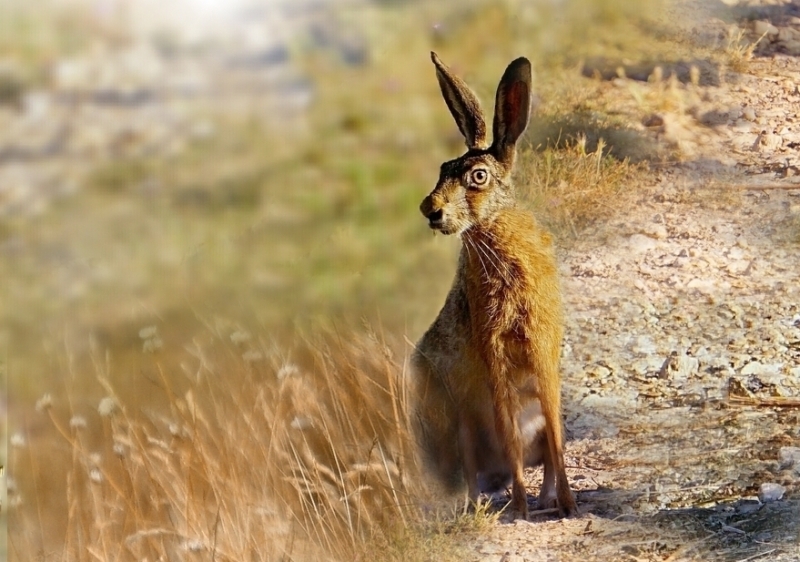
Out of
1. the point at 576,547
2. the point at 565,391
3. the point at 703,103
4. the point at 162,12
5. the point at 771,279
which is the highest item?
the point at 162,12

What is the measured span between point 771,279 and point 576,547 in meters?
1.24

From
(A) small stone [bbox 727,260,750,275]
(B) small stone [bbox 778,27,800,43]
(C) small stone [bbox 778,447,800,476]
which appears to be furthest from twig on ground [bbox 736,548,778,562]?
(B) small stone [bbox 778,27,800,43]

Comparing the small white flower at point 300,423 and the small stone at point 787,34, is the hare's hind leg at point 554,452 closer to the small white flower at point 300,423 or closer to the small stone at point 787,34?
the small white flower at point 300,423

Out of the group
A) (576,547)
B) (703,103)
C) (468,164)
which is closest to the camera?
(468,164)

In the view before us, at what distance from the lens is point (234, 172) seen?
408 cm

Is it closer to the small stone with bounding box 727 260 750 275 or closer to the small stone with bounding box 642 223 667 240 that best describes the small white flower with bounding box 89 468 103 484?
the small stone with bounding box 642 223 667 240

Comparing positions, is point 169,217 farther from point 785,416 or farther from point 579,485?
point 785,416

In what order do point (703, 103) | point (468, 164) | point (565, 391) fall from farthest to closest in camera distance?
point (703, 103) < point (565, 391) < point (468, 164)

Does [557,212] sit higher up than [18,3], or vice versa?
[18,3]

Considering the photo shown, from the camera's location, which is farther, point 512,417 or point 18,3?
point 18,3

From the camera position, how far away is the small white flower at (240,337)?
4.11 m

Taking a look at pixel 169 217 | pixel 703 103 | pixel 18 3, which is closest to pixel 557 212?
pixel 703 103

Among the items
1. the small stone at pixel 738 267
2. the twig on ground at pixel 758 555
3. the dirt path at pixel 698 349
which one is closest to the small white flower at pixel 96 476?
the dirt path at pixel 698 349

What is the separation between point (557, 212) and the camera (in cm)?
397
